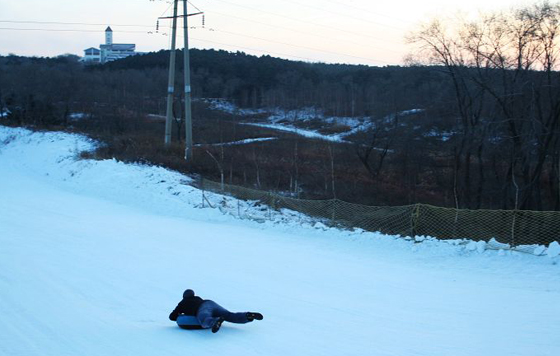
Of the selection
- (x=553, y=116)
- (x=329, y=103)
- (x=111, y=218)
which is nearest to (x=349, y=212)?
(x=111, y=218)

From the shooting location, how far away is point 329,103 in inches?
4523

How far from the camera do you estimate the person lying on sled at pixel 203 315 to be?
771 centimetres

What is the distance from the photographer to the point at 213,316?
7.74 meters

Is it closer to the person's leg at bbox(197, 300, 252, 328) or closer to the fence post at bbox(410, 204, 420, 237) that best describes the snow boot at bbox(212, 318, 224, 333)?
the person's leg at bbox(197, 300, 252, 328)

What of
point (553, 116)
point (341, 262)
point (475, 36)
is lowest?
point (341, 262)

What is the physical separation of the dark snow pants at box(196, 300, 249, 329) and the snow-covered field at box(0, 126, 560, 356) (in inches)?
8.8

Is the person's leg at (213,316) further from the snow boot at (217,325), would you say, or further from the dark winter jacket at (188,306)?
the dark winter jacket at (188,306)

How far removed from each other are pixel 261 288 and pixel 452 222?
8950 millimetres

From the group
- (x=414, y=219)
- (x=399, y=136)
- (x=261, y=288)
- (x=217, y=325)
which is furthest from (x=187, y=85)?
(x=399, y=136)

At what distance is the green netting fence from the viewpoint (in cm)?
1617

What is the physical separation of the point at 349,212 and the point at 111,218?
9.34 m

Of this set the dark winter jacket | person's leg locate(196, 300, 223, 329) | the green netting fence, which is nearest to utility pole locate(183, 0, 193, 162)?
the green netting fence

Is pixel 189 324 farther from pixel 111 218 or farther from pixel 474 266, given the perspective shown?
pixel 111 218

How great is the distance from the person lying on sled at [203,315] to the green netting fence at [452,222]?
32.8 feet
